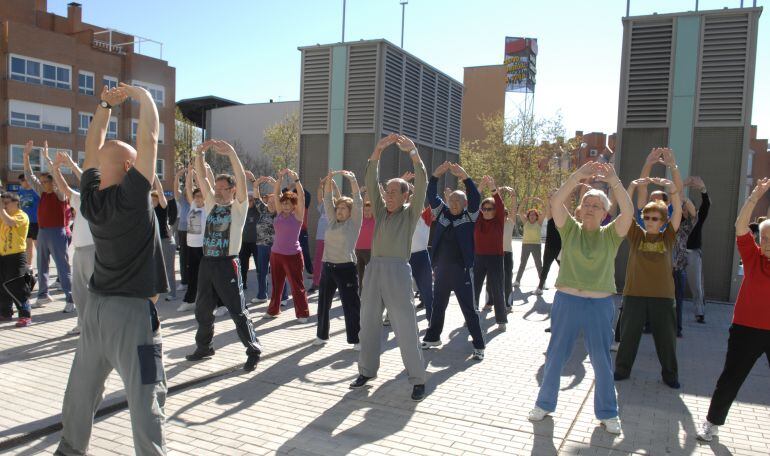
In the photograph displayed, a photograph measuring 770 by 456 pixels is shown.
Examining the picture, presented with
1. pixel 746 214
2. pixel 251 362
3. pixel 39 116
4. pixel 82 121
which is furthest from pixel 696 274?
pixel 82 121

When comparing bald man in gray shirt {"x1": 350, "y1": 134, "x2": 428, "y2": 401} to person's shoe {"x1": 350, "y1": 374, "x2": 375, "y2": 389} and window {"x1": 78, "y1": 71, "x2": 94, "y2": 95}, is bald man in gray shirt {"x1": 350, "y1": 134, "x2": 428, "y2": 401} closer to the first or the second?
person's shoe {"x1": 350, "y1": 374, "x2": 375, "y2": 389}

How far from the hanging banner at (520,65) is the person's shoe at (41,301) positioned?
5985 centimetres

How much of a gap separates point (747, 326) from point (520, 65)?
64608 millimetres

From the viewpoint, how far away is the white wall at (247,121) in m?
55.3

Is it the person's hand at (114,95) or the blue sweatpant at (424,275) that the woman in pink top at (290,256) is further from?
the person's hand at (114,95)

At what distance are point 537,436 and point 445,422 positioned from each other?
27.9 inches

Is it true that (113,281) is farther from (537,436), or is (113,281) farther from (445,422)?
(537,436)

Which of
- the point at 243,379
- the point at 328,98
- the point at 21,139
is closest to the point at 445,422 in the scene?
the point at 243,379

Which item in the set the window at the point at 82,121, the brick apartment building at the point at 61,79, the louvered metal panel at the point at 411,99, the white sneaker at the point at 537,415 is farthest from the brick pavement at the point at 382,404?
the window at the point at 82,121

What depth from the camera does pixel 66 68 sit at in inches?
1419

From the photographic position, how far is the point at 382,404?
517 cm

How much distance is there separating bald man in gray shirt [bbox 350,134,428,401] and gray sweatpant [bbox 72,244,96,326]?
8.47ft

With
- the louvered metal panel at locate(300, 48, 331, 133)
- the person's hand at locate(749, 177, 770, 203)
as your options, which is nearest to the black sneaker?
the person's hand at locate(749, 177, 770, 203)

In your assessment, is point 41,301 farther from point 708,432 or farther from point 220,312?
point 708,432
